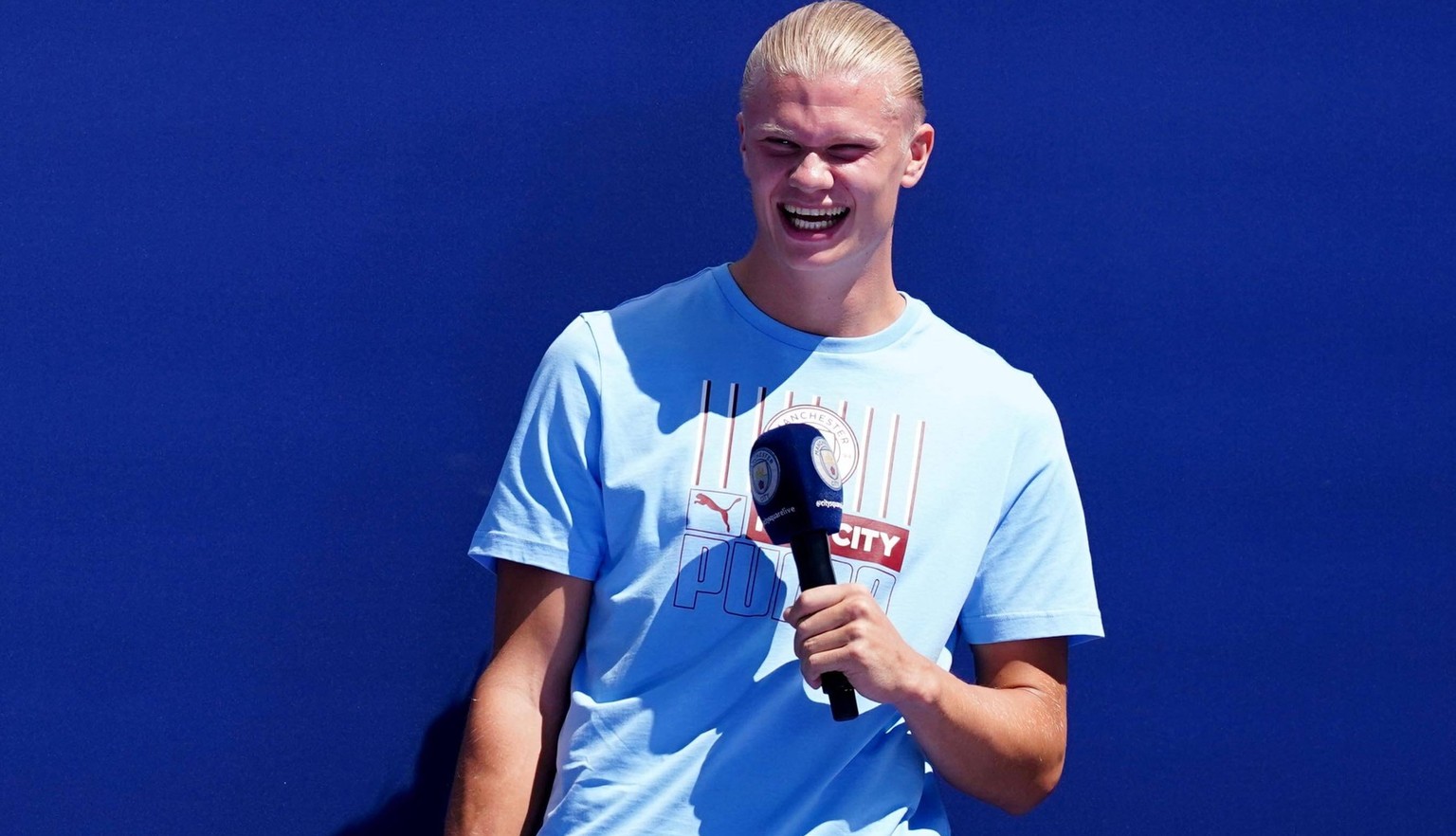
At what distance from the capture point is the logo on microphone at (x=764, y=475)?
1478mm

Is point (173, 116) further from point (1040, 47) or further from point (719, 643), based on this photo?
point (1040, 47)

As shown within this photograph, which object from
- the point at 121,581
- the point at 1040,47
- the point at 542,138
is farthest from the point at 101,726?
the point at 1040,47

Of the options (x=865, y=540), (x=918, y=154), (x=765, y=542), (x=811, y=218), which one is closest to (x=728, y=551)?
(x=765, y=542)

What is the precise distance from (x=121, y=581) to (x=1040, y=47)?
1.27m

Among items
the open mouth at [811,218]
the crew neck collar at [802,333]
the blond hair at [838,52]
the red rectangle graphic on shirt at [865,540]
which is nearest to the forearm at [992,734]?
the red rectangle graphic on shirt at [865,540]

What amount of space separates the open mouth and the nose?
0.13 feet

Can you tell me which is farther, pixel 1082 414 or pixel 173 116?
pixel 1082 414

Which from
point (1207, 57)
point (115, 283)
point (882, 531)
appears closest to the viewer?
point (882, 531)

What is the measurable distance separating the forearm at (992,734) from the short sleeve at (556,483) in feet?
1.22

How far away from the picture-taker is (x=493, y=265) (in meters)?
1.95

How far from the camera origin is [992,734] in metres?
1.67

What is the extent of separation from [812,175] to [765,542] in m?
0.38

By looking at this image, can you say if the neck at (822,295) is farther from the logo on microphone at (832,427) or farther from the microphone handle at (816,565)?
the microphone handle at (816,565)

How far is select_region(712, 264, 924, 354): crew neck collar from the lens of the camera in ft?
5.65
